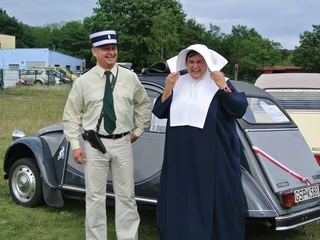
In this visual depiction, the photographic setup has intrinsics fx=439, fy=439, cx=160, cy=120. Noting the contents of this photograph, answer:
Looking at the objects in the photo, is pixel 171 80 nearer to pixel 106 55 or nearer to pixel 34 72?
pixel 106 55

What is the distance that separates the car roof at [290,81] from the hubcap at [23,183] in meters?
4.19

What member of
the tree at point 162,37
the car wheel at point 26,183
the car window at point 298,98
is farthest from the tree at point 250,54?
the car wheel at point 26,183

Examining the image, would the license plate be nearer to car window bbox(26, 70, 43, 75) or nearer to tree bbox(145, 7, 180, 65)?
car window bbox(26, 70, 43, 75)

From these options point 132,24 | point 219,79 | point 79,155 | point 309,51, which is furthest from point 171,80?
point 309,51

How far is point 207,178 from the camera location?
324 cm

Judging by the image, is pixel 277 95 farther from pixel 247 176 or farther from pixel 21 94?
pixel 21 94

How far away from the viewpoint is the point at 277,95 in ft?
24.1

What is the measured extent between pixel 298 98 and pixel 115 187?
4275 millimetres

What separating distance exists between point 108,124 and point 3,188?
329 cm

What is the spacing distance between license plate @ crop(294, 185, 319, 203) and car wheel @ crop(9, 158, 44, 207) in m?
2.99

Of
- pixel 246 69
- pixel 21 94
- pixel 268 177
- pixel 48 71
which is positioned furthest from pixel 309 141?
pixel 246 69

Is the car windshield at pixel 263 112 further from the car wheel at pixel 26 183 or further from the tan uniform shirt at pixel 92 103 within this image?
the car wheel at pixel 26 183

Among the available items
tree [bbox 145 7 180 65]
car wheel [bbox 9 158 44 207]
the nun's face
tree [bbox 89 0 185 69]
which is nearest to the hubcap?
car wheel [bbox 9 158 44 207]

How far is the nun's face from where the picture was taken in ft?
10.6
